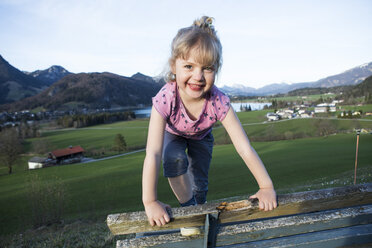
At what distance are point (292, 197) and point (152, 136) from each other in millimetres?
1168

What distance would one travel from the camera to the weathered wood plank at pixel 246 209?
4.63ft

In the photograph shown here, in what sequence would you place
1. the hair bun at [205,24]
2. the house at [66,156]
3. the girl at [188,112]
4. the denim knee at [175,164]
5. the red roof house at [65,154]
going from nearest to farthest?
the girl at [188,112]
the hair bun at [205,24]
the denim knee at [175,164]
the house at [66,156]
the red roof house at [65,154]

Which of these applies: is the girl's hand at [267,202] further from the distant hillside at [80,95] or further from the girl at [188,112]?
the distant hillside at [80,95]

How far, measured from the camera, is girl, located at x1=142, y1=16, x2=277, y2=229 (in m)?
1.98

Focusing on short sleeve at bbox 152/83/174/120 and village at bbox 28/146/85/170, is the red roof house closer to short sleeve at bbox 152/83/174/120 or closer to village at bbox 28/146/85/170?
village at bbox 28/146/85/170

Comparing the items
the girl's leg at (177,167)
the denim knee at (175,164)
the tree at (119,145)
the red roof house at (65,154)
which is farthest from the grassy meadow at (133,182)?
the tree at (119,145)

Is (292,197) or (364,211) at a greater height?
(292,197)

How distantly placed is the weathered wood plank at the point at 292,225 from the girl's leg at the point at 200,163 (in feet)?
4.87

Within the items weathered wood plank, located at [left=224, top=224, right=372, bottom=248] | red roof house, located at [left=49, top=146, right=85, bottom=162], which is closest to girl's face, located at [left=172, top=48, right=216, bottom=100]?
weathered wood plank, located at [left=224, top=224, right=372, bottom=248]

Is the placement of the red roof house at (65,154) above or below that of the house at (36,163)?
above

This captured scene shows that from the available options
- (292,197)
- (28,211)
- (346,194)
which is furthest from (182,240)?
(28,211)

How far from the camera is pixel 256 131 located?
53.6 meters

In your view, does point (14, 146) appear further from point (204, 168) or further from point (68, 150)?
point (204, 168)

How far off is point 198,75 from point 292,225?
1.35 m
